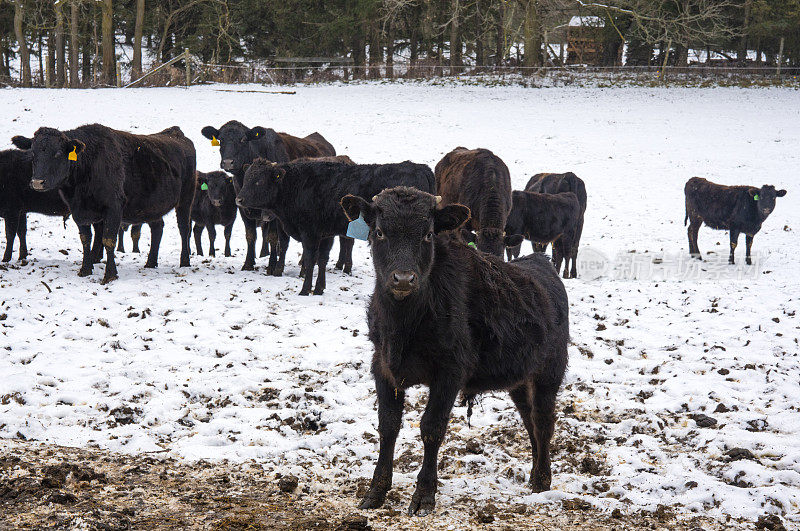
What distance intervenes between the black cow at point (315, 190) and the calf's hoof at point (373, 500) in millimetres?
6291

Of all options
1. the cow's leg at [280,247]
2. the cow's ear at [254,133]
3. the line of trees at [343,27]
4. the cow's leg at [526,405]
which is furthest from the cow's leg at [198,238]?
the line of trees at [343,27]

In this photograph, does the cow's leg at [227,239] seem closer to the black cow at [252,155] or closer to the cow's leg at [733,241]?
the black cow at [252,155]

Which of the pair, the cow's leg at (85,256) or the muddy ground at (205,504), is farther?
the cow's leg at (85,256)

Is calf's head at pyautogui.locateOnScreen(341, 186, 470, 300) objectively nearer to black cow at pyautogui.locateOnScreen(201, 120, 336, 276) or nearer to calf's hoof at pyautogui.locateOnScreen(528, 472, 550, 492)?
calf's hoof at pyautogui.locateOnScreen(528, 472, 550, 492)

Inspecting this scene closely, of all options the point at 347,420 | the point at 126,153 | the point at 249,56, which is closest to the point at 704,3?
the point at 249,56

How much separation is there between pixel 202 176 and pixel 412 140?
12291 mm

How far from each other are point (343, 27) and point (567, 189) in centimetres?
2701

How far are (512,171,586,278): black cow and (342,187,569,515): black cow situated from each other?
883cm

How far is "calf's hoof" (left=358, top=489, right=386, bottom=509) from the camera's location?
14.0 ft

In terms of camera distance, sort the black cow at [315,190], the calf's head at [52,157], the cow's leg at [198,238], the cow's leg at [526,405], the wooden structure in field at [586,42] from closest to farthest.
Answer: the cow's leg at [526,405] < the calf's head at [52,157] < the black cow at [315,190] < the cow's leg at [198,238] < the wooden structure in field at [586,42]

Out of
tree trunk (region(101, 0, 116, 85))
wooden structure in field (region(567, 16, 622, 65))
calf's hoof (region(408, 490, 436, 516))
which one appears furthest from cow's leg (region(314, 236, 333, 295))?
wooden structure in field (region(567, 16, 622, 65))

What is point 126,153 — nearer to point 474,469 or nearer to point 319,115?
point 474,469

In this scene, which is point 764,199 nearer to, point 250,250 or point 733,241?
point 733,241

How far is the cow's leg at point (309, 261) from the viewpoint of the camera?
10.0m
